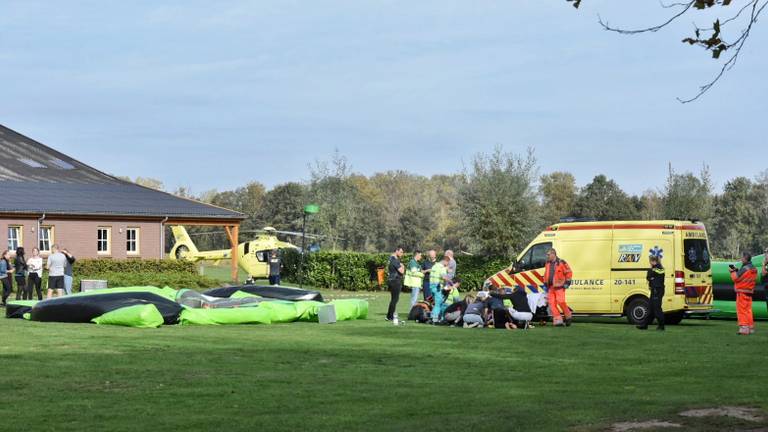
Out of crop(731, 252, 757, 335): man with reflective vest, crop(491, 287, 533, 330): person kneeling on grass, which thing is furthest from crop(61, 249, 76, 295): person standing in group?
crop(731, 252, 757, 335): man with reflective vest

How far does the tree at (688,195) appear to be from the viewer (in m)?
71.6

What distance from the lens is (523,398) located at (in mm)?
14156

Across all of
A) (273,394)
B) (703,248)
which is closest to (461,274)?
(703,248)

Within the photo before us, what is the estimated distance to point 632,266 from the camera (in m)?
29.0

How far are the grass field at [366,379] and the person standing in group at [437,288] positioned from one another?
312 centimetres

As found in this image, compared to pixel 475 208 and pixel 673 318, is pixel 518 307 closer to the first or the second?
pixel 673 318

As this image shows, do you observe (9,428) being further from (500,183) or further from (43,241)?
(500,183)

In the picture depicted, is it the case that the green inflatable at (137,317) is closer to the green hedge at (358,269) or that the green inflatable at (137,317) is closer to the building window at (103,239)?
the green hedge at (358,269)

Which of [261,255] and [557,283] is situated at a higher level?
[261,255]

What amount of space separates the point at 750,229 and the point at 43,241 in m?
63.1

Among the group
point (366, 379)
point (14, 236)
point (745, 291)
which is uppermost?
point (14, 236)

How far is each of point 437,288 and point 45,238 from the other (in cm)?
3124

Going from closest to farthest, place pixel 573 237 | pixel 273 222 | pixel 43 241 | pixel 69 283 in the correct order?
1. pixel 573 237
2. pixel 69 283
3. pixel 43 241
4. pixel 273 222

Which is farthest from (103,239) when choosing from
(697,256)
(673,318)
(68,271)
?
(697,256)
